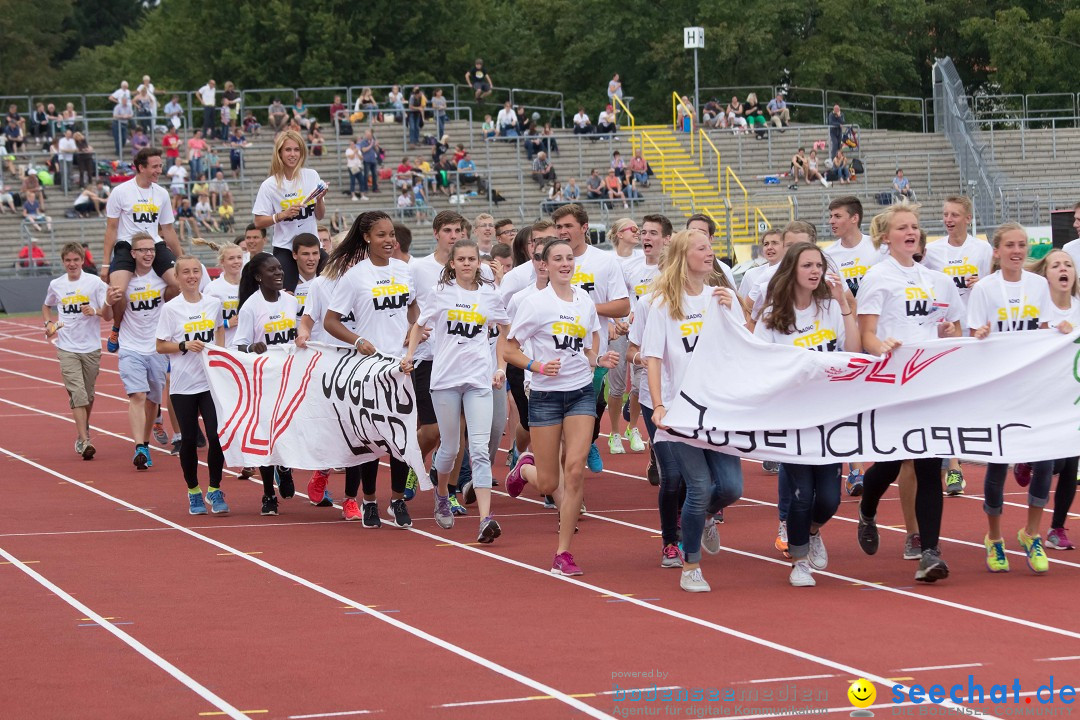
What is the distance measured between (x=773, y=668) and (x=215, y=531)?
573 cm

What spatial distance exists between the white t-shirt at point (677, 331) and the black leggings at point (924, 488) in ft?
4.04

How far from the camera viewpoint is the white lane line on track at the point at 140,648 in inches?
288

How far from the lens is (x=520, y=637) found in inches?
335

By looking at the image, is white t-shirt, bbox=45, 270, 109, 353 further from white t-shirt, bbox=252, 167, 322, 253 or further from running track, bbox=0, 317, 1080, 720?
running track, bbox=0, 317, 1080, 720

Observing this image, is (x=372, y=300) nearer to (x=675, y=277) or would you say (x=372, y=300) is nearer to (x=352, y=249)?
(x=352, y=249)

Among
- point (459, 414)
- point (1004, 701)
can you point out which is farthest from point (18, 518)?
point (1004, 701)

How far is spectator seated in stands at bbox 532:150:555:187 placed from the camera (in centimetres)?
4203

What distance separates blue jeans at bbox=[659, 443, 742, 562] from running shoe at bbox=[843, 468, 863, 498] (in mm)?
3282

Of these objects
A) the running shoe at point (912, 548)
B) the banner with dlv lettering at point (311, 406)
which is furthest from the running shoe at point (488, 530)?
the running shoe at point (912, 548)

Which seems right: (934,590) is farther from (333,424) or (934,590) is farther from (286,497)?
(286,497)

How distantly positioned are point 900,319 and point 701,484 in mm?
1894

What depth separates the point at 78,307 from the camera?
55.9 ft

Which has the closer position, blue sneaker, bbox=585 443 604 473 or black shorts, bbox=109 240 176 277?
blue sneaker, bbox=585 443 604 473

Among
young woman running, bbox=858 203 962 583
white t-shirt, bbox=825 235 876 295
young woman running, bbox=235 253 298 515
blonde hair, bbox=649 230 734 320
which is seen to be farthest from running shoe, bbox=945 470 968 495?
young woman running, bbox=235 253 298 515
